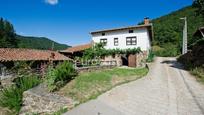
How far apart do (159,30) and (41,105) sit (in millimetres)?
47370

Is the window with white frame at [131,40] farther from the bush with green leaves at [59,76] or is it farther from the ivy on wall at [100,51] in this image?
the bush with green leaves at [59,76]

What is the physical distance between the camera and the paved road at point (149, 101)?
887 centimetres

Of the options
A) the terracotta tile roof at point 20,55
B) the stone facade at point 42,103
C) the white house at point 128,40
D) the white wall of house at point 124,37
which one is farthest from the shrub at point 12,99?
the white wall of house at point 124,37

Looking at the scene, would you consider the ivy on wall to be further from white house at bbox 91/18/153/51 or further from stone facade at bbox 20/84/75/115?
stone facade at bbox 20/84/75/115

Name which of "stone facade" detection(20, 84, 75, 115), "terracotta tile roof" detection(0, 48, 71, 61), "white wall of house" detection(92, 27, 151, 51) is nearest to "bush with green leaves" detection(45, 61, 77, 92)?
"stone facade" detection(20, 84, 75, 115)

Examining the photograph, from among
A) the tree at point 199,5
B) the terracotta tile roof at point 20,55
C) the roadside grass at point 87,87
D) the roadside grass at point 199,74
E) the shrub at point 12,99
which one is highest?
the tree at point 199,5

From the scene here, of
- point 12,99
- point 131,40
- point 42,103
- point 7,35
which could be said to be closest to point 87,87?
point 42,103

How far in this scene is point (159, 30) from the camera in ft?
174

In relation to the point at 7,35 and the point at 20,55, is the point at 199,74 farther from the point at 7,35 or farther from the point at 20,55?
the point at 7,35

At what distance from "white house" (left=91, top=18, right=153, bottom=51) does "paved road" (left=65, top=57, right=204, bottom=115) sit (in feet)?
48.8

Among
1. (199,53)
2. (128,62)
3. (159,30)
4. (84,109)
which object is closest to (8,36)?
(159,30)

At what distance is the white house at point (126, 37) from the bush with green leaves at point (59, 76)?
49.8 feet

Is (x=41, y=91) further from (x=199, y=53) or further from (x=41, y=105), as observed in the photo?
(x=199, y=53)

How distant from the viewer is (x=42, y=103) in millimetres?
10086
